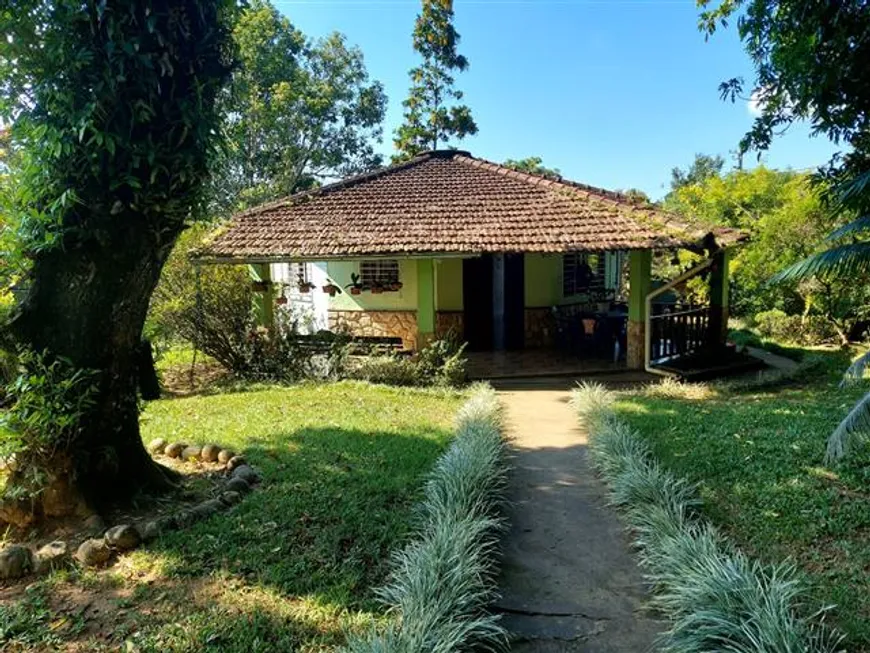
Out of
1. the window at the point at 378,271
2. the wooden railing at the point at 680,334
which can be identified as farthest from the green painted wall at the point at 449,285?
the wooden railing at the point at 680,334

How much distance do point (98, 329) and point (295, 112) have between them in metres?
22.9

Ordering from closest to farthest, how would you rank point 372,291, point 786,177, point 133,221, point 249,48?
point 133,221 → point 372,291 → point 786,177 → point 249,48

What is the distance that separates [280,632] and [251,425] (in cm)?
471

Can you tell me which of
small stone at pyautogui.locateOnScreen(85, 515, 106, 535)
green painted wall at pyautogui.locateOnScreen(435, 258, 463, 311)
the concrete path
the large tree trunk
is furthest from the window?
small stone at pyautogui.locateOnScreen(85, 515, 106, 535)

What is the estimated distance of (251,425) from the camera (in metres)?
7.56

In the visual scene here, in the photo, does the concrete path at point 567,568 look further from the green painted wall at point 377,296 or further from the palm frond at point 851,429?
the green painted wall at point 377,296

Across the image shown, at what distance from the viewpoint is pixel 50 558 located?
3922mm

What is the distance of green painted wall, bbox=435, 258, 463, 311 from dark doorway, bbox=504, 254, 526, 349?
48.2 inches

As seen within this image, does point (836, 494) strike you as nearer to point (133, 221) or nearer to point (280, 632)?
point (280, 632)

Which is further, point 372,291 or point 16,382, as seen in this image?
point 372,291

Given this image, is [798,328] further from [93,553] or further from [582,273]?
[93,553]

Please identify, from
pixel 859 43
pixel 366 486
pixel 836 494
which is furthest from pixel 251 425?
pixel 859 43

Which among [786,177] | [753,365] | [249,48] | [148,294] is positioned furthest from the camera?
[249,48]

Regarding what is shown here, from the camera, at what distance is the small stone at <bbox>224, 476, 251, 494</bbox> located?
513cm
